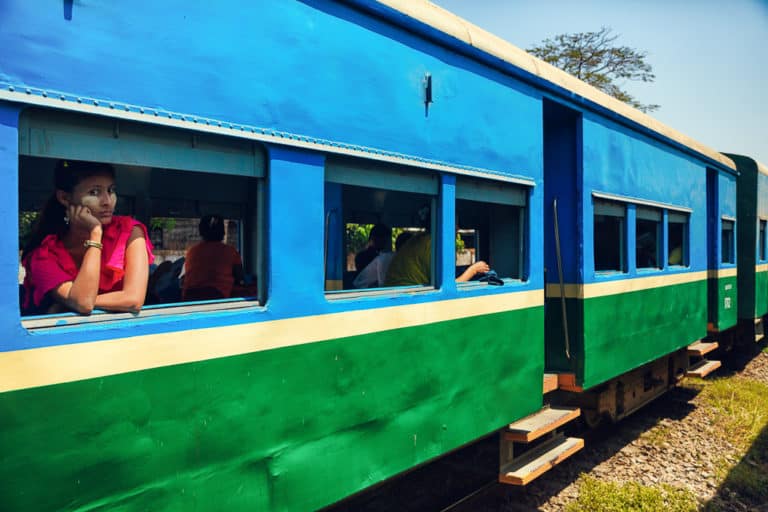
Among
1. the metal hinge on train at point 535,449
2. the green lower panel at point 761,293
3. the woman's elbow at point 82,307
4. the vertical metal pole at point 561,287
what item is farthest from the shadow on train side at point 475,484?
the green lower panel at point 761,293

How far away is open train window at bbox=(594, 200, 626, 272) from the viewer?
5461mm

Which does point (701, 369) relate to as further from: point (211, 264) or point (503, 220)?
point (211, 264)

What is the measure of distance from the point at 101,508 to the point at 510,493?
11.8 feet

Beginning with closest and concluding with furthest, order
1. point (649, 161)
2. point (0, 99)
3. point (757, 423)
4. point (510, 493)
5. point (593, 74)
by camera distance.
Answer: point (0, 99) < point (510, 493) < point (649, 161) < point (757, 423) < point (593, 74)

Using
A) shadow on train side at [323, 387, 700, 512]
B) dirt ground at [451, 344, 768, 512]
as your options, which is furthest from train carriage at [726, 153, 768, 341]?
shadow on train side at [323, 387, 700, 512]

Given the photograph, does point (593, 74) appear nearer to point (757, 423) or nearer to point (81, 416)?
point (757, 423)

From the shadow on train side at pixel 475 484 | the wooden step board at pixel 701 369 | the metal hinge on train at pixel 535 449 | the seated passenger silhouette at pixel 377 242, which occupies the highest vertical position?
the seated passenger silhouette at pixel 377 242

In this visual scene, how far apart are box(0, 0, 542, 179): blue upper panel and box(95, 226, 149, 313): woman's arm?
1.73ft

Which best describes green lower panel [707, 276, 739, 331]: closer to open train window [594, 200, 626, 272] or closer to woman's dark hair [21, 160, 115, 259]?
open train window [594, 200, 626, 272]

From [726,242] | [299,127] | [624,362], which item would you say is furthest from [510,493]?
[726,242]

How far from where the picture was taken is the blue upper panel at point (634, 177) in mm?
4863

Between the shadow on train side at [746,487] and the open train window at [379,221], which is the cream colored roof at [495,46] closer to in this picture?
the open train window at [379,221]

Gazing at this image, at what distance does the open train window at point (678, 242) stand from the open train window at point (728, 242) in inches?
84.4

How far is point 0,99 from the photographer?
5.76 feet
